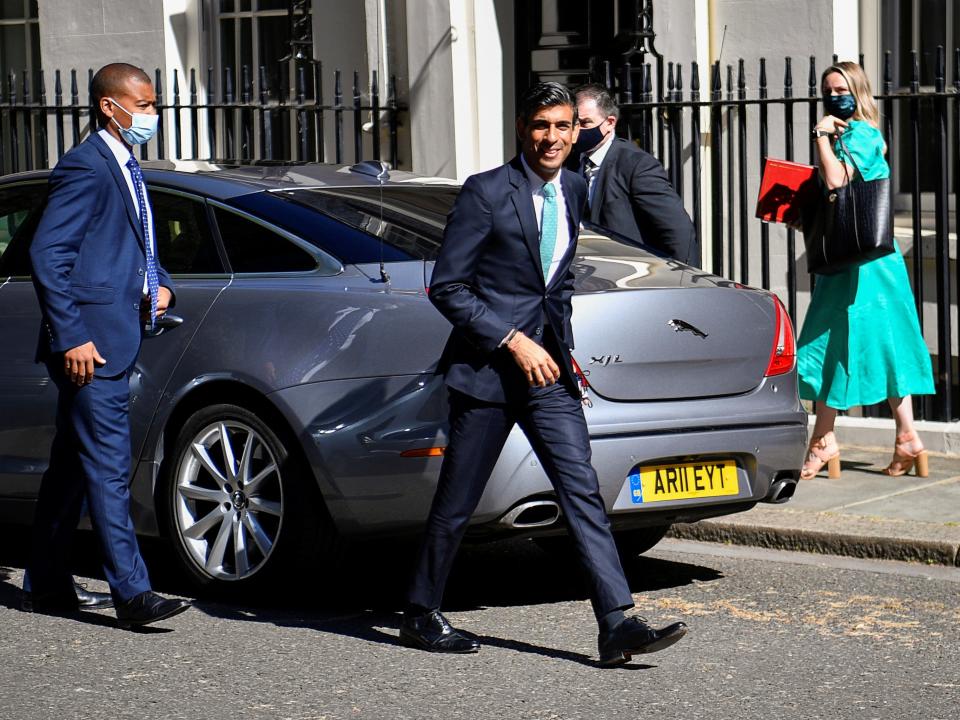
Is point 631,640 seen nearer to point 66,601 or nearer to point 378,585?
point 378,585

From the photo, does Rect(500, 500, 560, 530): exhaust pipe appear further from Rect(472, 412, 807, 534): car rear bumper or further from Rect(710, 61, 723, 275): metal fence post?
Rect(710, 61, 723, 275): metal fence post

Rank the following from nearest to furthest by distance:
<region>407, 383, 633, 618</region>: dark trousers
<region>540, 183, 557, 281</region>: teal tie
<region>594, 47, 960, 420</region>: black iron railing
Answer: <region>407, 383, 633, 618</region>: dark trousers < <region>540, 183, 557, 281</region>: teal tie < <region>594, 47, 960, 420</region>: black iron railing

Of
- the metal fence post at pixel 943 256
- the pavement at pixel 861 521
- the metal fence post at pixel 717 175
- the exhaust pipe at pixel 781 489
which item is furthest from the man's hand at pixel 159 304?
the metal fence post at pixel 943 256

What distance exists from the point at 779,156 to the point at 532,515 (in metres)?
5.18

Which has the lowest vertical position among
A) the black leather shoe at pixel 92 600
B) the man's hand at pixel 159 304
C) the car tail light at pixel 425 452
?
the black leather shoe at pixel 92 600

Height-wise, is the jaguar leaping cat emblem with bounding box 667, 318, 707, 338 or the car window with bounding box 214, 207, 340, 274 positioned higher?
the car window with bounding box 214, 207, 340, 274

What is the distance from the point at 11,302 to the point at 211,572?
1.42 metres

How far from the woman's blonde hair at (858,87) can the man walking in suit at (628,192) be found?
3.42ft

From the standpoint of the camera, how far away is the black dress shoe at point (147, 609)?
6.05 metres

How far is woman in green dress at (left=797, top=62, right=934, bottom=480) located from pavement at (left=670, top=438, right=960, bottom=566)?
0.80 feet

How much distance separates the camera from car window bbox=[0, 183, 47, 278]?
7230 mm

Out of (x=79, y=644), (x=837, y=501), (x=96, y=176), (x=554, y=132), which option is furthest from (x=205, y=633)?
(x=837, y=501)

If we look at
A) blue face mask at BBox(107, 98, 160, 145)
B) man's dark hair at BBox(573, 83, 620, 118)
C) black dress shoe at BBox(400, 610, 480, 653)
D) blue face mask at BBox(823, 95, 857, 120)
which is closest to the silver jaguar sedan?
black dress shoe at BBox(400, 610, 480, 653)

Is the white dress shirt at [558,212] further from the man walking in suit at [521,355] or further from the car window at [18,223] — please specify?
the car window at [18,223]
